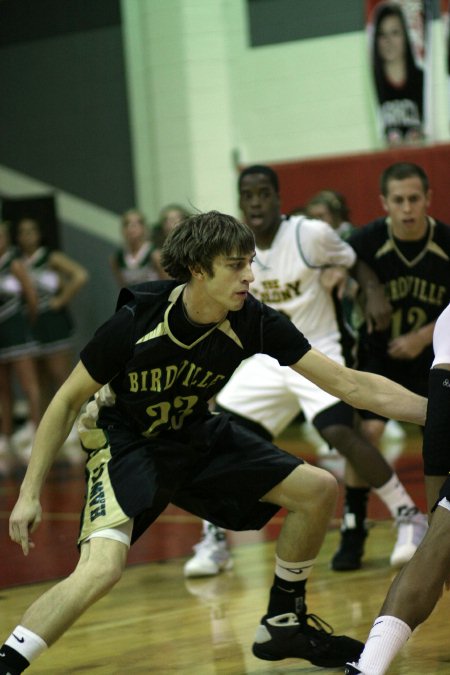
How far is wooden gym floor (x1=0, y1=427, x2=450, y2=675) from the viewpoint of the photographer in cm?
395

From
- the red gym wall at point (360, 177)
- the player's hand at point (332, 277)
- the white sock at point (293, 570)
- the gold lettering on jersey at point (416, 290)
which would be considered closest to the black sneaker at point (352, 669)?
the white sock at point (293, 570)

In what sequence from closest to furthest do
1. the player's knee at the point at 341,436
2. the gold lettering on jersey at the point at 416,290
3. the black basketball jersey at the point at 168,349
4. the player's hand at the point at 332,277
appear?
the black basketball jersey at the point at 168,349 → the player's knee at the point at 341,436 → the gold lettering on jersey at the point at 416,290 → the player's hand at the point at 332,277

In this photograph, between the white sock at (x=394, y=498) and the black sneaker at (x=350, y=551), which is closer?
the black sneaker at (x=350, y=551)

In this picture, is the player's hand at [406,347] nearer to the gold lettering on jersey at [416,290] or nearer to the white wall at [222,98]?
the gold lettering on jersey at [416,290]

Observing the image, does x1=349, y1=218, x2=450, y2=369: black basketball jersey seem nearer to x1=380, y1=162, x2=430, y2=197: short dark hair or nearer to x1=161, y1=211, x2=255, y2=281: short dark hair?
x1=380, y1=162, x2=430, y2=197: short dark hair

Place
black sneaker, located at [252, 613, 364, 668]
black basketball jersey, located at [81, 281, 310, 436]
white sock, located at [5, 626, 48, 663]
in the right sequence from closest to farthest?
white sock, located at [5, 626, 48, 663]
black basketball jersey, located at [81, 281, 310, 436]
black sneaker, located at [252, 613, 364, 668]

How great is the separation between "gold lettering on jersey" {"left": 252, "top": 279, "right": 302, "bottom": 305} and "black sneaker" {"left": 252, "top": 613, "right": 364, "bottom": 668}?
6.16ft

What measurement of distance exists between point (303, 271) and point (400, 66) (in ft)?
15.4

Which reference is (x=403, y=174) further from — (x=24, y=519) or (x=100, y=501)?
(x=24, y=519)

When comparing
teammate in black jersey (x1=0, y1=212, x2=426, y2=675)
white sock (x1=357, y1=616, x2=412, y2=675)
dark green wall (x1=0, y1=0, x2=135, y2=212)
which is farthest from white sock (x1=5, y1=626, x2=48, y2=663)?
dark green wall (x1=0, y1=0, x2=135, y2=212)

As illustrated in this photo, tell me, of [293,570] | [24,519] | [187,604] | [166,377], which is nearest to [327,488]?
[293,570]

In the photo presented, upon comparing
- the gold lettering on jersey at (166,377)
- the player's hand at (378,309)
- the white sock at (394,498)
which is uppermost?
the gold lettering on jersey at (166,377)

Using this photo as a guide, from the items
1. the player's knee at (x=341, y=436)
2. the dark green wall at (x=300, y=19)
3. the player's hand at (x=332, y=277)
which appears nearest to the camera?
the player's knee at (x=341, y=436)

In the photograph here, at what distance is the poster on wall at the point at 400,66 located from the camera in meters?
9.50
